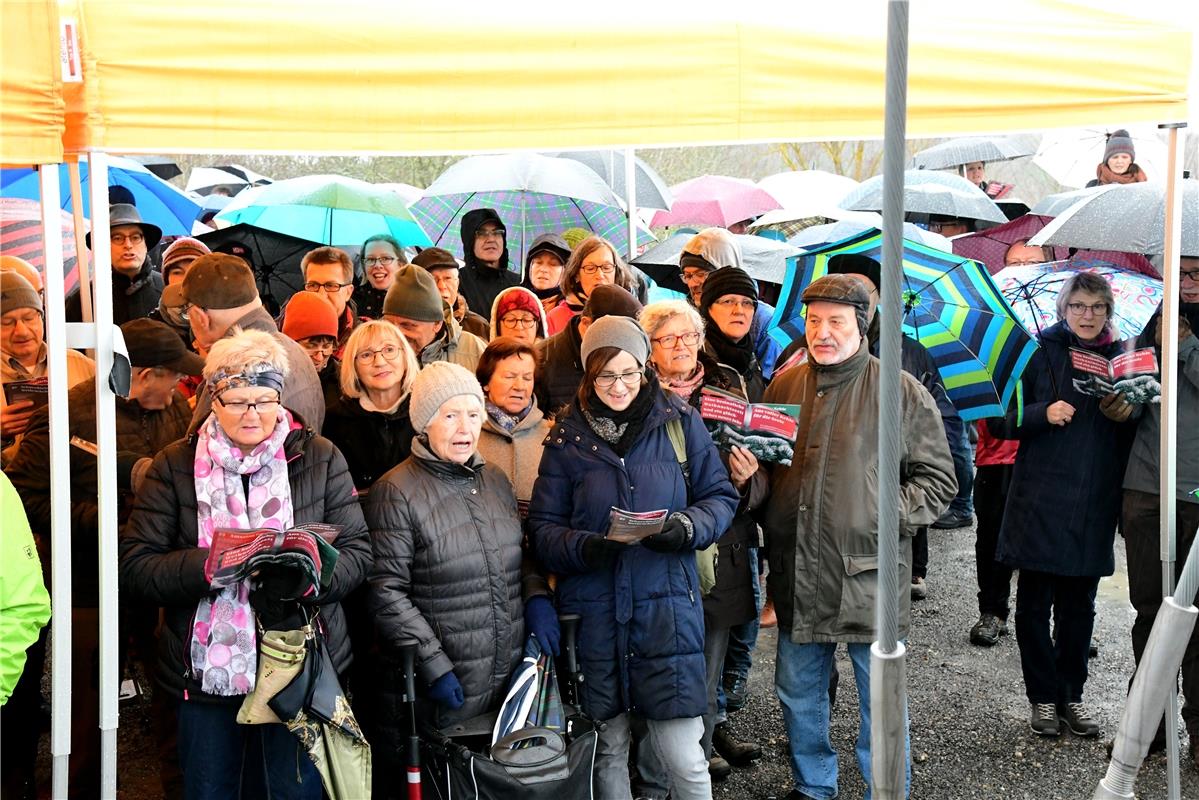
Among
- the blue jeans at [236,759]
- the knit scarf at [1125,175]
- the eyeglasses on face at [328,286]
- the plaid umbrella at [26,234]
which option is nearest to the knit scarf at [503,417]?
the blue jeans at [236,759]

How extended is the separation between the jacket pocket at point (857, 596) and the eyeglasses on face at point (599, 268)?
6.97 ft

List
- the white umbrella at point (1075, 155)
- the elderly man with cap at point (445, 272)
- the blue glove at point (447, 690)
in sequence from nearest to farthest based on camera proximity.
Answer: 1. the blue glove at point (447, 690)
2. the elderly man with cap at point (445, 272)
3. the white umbrella at point (1075, 155)

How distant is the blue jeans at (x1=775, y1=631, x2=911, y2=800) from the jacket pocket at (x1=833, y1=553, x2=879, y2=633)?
19 centimetres

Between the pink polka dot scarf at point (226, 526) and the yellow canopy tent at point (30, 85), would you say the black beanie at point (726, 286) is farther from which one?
the yellow canopy tent at point (30, 85)

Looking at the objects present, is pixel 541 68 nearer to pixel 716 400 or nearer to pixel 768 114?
pixel 768 114

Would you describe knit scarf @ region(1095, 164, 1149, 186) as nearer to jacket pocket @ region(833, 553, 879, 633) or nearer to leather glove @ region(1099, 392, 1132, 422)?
leather glove @ region(1099, 392, 1132, 422)

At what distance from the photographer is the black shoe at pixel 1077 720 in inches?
195

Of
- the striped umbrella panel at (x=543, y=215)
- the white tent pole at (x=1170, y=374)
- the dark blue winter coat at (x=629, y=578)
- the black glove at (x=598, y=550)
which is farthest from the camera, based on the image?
the striped umbrella panel at (x=543, y=215)

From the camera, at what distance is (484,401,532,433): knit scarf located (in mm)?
4328

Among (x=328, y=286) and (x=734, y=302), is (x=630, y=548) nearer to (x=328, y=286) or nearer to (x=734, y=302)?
(x=734, y=302)

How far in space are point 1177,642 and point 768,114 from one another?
6.17 ft

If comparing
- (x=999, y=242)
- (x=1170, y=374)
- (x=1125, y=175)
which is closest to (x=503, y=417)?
(x=1170, y=374)

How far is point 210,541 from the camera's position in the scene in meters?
3.36

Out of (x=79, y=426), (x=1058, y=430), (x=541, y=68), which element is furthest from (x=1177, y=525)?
(x=79, y=426)
